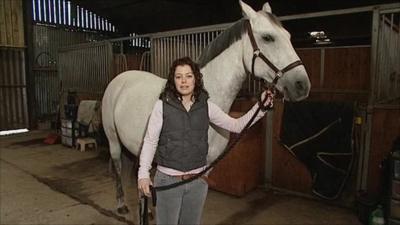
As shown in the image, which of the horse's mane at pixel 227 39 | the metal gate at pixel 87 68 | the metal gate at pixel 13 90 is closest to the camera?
the horse's mane at pixel 227 39

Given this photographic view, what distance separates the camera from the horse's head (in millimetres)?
1281

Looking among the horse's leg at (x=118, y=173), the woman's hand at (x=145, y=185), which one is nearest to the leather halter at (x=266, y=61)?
the woman's hand at (x=145, y=185)

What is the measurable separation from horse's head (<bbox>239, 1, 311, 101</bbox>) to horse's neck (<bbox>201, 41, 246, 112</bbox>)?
6cm

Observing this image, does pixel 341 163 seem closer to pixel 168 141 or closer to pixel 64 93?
pixel 168 141

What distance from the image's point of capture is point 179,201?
51.8 inches

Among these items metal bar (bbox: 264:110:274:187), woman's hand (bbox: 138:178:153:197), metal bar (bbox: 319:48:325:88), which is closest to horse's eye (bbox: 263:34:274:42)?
woman's hand (bbox: 138:178:153:197)

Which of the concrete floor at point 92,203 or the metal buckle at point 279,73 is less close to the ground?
the metal buckle at point 279,73

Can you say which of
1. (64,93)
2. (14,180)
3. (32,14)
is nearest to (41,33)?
(32,14)

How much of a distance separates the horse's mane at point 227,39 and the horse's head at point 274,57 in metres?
0.02

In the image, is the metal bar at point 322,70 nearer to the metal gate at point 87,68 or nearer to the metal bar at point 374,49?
the metal bar at point 374,49

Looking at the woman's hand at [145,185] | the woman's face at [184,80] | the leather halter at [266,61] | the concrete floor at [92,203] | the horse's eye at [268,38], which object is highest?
the horse's eye at [268,38]

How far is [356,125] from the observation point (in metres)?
2.66

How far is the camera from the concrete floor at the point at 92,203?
2525 mm

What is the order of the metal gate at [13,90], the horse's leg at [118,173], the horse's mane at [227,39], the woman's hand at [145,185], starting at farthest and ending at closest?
the metal gate at [13,90]
the horse's leg at [118,173]
the horse's mane at [227,39]
the woman's hand at [145,185]
